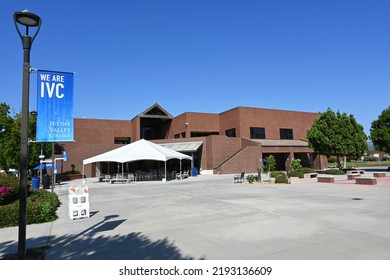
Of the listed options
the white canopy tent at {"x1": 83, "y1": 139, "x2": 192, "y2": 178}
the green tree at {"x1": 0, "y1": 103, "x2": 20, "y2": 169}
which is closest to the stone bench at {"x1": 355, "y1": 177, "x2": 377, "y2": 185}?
the white canopy tent at {"x1": 83, "y1": 139, "x2": 192, "y2": 178}

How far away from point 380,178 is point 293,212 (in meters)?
17.8

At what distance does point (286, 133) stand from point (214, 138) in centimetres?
1828

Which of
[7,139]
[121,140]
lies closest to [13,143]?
[7,139]

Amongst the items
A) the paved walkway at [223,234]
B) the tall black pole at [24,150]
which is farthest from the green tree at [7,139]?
the tall black pole at [24,150]

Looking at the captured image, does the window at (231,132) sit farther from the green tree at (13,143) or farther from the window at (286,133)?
the green tree at (13,143)

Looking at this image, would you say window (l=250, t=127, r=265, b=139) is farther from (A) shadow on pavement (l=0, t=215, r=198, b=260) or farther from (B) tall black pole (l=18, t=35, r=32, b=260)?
(B) tall black pole (l=18, t=35, r=32, b=260)

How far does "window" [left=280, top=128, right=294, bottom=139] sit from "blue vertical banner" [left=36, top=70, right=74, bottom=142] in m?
44.9

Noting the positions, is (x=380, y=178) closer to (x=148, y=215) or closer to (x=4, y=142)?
(x=148, y=215)

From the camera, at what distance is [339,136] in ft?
103

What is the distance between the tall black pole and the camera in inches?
190

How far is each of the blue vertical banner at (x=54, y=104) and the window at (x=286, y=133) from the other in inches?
1766

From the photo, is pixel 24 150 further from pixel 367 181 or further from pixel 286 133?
pixel 286 133

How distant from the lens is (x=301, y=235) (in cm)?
628
